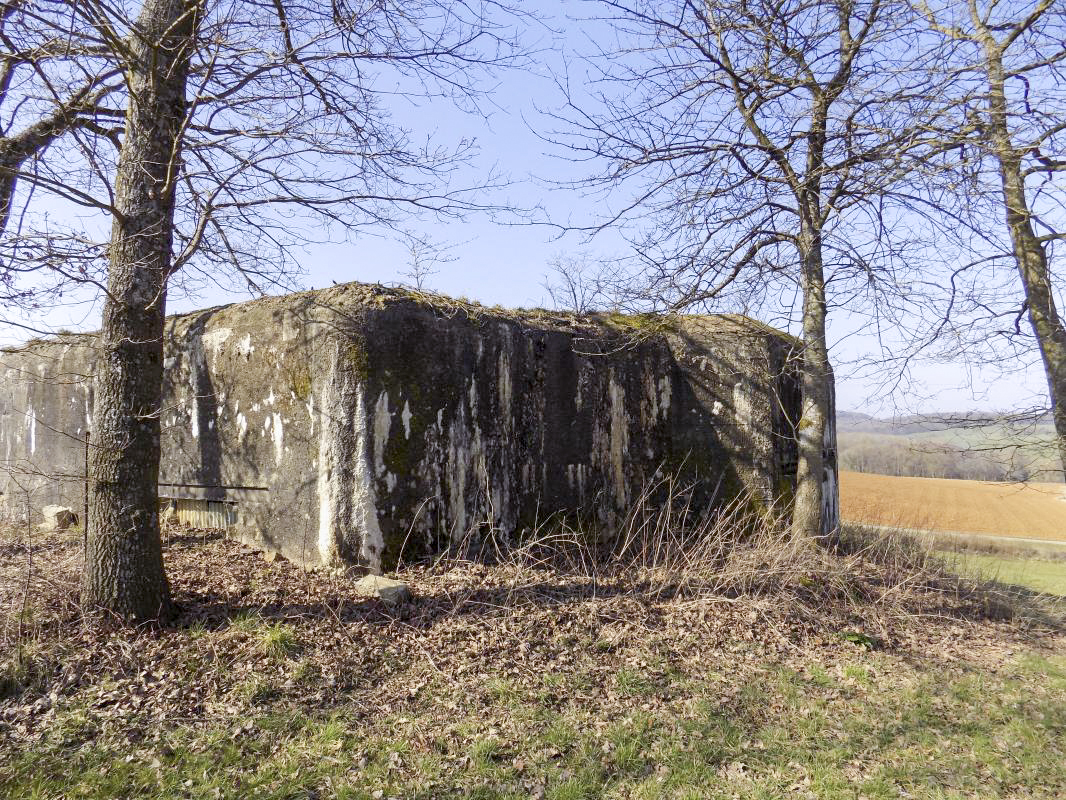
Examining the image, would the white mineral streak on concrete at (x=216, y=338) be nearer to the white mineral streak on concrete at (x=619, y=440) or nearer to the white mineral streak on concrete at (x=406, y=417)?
the white mineral streak on concrete at (x=406, y=417)

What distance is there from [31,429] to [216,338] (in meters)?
4.16

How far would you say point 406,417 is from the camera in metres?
5.72

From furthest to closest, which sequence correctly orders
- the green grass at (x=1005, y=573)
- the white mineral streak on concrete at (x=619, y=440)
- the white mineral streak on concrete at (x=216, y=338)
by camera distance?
the green grass at (x=1005, y=573) → the white mineral streak on concrete at (x=619, y=440) → the white mineral streak on concrete at (x=216, y=338)

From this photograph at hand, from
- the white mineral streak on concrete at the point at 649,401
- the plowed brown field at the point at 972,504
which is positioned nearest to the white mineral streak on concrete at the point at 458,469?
the white mineral streak on concrete at the point at 649,401

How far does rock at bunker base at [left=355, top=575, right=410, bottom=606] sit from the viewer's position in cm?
502

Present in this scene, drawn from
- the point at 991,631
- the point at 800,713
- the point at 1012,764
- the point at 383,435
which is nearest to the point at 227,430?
the point at 383,435

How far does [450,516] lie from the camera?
19.6 feet

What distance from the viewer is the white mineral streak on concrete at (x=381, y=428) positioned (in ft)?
18.2

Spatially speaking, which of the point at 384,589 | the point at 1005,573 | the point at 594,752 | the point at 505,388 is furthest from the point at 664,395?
the point at 1005,573

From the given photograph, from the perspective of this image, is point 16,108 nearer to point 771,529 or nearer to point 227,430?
point 227,430

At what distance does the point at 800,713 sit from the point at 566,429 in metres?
3.43

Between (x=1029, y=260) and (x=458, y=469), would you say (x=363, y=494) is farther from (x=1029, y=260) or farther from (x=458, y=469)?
(x=1029, y=260)

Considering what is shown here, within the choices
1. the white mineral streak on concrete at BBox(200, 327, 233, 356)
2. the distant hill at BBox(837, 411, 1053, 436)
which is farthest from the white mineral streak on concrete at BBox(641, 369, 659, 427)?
the white mineral streak on concrete at BBox(200, 327, 233, 356)

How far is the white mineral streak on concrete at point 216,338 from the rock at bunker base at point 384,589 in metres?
2.90
